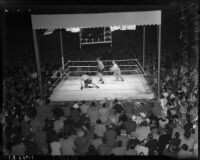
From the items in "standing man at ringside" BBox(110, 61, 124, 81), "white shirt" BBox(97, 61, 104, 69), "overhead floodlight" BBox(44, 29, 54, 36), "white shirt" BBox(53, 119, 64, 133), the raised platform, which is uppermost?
"overhead floodlight" BBox(44, 29, 54, 36)

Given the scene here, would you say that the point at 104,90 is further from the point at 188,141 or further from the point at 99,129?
the point at 188,141

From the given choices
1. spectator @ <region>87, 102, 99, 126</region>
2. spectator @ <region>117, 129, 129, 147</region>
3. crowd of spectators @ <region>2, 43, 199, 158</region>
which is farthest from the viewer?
spectator @ <region>87, 102, 99, 126</region>

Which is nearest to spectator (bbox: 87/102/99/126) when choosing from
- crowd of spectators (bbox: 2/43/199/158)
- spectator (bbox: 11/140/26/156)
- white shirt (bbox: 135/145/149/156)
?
crowd of spectators (bbox: 2/43/199/158)

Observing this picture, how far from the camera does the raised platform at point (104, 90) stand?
5324 mm

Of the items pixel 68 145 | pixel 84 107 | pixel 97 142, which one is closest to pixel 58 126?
pixel 68 145

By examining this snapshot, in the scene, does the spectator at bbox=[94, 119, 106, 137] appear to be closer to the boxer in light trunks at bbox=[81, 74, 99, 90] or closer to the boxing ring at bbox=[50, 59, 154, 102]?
the boxing ring at bbox=[50, 59, 154, 102]

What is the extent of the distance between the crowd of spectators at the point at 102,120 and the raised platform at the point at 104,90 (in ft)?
0.30

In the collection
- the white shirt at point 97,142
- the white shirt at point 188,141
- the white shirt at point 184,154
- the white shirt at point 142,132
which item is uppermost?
the white shirt at point 142,132

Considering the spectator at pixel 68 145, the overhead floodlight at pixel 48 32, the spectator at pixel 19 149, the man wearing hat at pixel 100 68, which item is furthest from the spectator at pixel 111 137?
the overhead floodlight at pixel 48 32

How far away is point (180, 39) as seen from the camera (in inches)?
207

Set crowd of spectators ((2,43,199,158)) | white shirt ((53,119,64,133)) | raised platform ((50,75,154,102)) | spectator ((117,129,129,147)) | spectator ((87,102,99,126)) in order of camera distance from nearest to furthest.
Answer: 1. spectator ((117,129,129,147))
2. crowd of spectators ((2,43,199,158))
3. white shirt ((53,119,64,133))
4. spectator ((87,102,99,126))
5. raised platform ((50,75,154,102))

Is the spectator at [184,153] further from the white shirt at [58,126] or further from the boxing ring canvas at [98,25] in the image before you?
the white shirt at [58,126]

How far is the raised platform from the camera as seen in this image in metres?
5.32

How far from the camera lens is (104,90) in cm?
532
